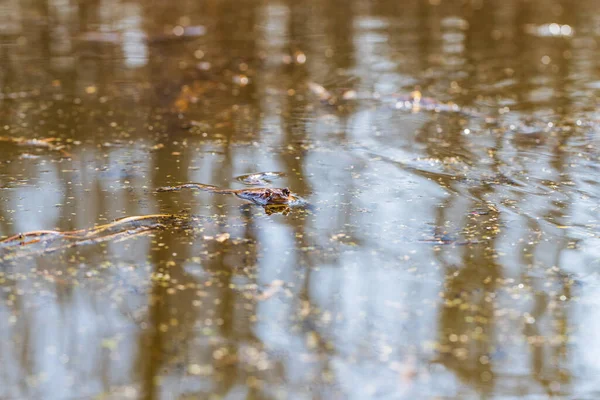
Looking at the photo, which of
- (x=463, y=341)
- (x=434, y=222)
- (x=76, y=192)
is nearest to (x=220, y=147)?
(x=76, y=192)

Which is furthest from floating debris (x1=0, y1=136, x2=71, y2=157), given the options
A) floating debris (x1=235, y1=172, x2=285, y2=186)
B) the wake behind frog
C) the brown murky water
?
the wake behind frog

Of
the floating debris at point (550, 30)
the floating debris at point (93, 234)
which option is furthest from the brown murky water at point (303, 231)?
the floating debris at point (550, 30)

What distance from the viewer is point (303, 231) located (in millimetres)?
2730

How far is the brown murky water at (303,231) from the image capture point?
193 centimetres

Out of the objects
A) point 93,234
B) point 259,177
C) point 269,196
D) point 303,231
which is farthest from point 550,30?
point 93,234

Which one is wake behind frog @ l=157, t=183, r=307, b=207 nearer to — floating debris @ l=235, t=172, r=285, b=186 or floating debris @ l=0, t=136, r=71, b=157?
floating debris @ l=235, t=172, r=285, b=186

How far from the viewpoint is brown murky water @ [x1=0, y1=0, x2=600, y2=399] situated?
1935 millimetres

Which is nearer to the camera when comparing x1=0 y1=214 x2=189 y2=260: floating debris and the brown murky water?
the brown murky water

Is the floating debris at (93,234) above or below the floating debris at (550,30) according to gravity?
below

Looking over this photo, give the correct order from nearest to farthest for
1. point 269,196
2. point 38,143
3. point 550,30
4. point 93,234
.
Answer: point 93,234, point 269,196, point 38,143, point 550,30

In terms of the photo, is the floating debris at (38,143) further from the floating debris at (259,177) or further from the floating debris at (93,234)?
the floating debris at (93,234)

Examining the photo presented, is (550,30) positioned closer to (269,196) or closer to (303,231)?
(269,196)

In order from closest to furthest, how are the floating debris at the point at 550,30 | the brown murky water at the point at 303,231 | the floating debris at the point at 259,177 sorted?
1. the brown murky water at the point at 303,231
2. the floating debris at the point at 259,177
3. the floating debris at the point at 550,30

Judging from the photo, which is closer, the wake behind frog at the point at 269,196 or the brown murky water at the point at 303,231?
the brown murky water at the point at 303,231
